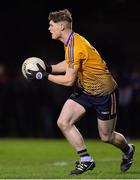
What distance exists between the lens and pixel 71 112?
13.3 metres

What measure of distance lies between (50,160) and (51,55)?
1287 cm

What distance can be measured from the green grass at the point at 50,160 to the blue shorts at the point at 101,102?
92 centimetres

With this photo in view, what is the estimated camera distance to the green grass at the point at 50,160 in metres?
12.9

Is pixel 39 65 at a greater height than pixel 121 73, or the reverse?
pixel 39 65

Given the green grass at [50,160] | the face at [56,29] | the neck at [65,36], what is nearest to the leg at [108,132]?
the green grass at [50,160]

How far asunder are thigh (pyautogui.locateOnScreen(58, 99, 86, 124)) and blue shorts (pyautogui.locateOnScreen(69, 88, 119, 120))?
0.07 m

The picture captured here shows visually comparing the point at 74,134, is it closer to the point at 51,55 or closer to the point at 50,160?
the point at 50,160

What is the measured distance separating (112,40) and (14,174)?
1731cm

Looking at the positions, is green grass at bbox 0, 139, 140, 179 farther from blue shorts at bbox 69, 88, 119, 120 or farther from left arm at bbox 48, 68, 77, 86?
left arm at bbox 48, 68, 77, 86

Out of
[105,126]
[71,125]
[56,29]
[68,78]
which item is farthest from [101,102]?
[56,29]

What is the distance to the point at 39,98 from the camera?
2545 centimetres

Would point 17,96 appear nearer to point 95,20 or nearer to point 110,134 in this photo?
point 95,20

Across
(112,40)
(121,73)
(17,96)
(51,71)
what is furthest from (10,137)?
(51,71)

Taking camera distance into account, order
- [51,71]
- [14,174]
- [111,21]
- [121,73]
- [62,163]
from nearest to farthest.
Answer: [14,174] < [51,71] < [62,163] < [121,73] < [111,21]
